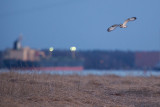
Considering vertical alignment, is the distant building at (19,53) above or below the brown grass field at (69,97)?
above

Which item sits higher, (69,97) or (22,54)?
(22,54)

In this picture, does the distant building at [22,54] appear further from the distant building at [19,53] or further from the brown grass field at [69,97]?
the brown grass field at [69,97]

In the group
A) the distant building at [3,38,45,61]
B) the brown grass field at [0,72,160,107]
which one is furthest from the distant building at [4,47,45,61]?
the brown grass field at [0,72,160,107]

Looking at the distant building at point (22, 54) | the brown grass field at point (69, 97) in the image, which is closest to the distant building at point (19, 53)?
the distant building at point (22, 54)

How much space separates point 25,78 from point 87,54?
2821 inches

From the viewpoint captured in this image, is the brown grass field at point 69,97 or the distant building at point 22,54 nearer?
the brown grass field at point 69,97

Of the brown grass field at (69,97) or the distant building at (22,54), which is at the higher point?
the distant building at (22,54)

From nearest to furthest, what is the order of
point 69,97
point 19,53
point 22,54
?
point 69,97 < point 22,54 < point 19,53

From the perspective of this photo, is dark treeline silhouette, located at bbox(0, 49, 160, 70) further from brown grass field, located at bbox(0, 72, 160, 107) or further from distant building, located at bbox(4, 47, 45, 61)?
brown grass field, located at bbox(0, 72, 160, 107)

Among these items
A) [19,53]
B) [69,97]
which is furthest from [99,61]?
[69,97]

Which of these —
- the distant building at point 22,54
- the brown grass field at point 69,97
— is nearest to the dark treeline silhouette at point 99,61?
the distant building at point 22,54

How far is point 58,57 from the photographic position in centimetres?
6612

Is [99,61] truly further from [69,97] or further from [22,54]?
[69,97]

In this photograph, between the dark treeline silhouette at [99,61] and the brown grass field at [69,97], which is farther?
the dark treeline silhouette at [99,61]
